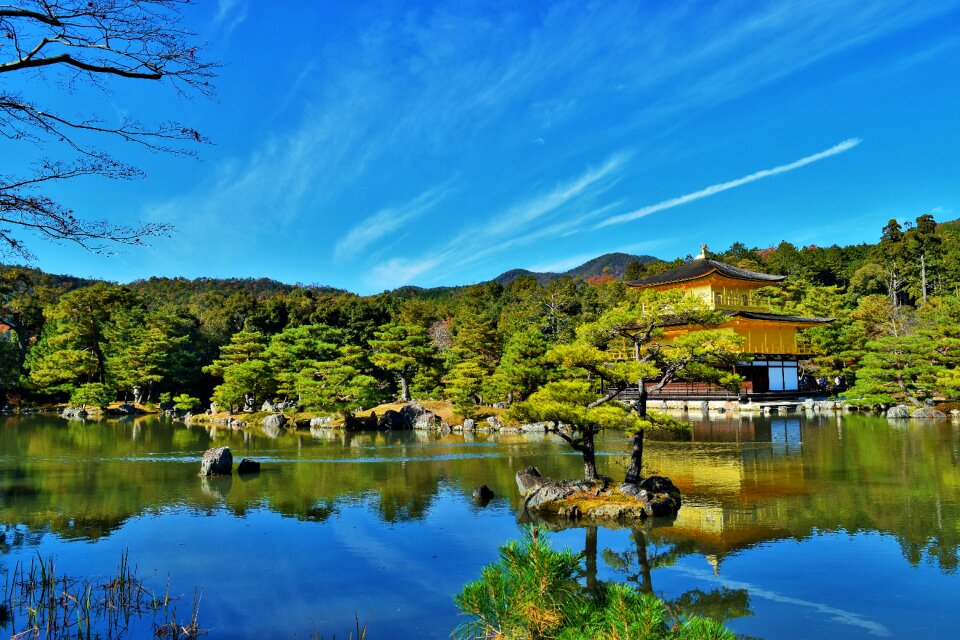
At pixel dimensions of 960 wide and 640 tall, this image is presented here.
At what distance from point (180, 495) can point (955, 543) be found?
Answer: 40.6 feet

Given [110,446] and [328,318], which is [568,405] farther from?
[328,318]

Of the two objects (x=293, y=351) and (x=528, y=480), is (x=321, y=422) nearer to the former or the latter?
(x=293, y=351)

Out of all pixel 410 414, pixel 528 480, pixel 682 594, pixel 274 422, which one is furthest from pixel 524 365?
pixel 682 594

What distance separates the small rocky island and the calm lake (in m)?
0.36

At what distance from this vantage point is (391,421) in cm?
2612

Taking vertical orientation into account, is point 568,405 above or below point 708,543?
above

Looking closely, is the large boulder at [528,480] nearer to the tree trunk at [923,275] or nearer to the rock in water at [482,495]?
the rock in water at [482,495]

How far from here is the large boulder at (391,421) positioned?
26031 millimetres

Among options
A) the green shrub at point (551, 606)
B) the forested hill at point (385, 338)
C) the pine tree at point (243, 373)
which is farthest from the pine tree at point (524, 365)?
the green shrub at point (551, 606)

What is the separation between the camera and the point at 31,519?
388 inches

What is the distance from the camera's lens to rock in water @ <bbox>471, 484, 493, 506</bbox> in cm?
1093

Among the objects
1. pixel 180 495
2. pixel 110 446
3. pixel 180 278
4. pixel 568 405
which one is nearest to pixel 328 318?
pixel 110 446

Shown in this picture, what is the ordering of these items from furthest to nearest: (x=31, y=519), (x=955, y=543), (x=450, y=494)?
(x=450, y=494), (x=31, y=519), (x=955, y=543)

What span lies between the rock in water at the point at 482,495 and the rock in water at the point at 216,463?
631cm
